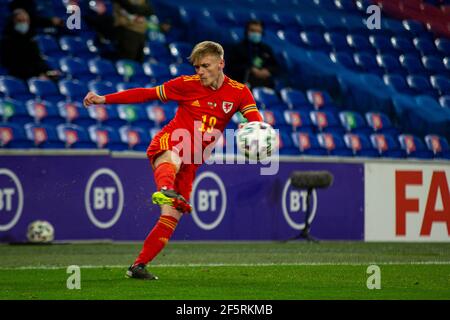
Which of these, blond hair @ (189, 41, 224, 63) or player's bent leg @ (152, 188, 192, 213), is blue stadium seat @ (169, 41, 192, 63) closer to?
blond hair @ (189, 41, 224, 63)

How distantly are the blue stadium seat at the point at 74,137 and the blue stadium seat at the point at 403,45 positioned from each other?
25.4 feet

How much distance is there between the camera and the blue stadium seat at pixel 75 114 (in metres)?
14.7

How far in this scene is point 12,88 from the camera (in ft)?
48.3

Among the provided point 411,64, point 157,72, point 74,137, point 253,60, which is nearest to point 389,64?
point 411,64

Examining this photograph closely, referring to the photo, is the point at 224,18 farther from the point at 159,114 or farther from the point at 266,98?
the point at 159,114

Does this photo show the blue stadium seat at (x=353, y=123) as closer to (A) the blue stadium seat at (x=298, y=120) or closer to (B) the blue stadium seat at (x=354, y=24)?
(A) the blue stadium seat at (x=298, y=120)

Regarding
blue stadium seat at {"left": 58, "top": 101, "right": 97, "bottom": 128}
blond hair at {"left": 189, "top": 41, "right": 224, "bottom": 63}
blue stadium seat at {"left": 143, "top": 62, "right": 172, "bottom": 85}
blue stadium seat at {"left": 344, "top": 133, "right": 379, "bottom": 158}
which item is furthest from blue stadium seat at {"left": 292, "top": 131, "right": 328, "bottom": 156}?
blond hair at {"left": 189, "top": 41, "right": 224, "bottom": 63}

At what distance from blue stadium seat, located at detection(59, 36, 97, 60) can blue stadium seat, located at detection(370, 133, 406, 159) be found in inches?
190

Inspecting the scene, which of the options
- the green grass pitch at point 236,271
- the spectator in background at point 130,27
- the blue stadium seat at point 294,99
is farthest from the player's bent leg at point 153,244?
the blue stadium seat at point 294,99

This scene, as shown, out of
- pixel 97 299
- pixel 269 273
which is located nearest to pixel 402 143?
pixel 269 273

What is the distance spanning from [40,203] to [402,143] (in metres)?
7.05

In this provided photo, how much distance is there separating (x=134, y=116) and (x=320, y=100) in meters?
3.63

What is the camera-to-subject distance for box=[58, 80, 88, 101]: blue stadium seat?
15.1m

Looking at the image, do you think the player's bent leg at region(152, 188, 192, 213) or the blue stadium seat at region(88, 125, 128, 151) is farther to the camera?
the blue stadium seat at region(88, 125, 128, 151)
